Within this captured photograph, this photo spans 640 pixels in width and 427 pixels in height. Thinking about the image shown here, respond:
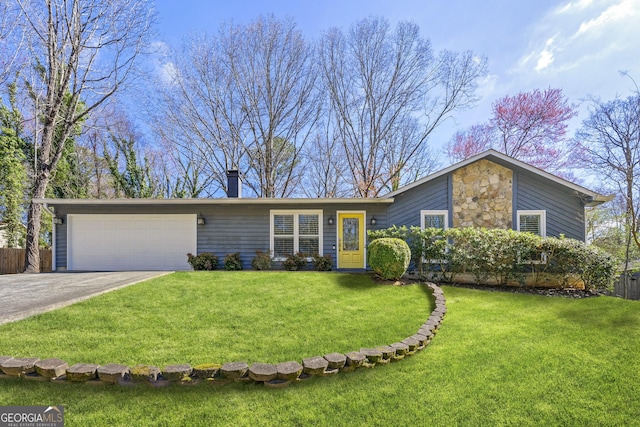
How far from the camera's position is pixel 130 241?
9.30m

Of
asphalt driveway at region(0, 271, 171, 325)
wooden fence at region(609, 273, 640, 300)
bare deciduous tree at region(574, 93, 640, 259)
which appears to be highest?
bare deciduous tree at region(574, 93, 640, 259)

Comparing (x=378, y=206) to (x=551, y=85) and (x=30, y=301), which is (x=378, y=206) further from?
(x=551, y=85)

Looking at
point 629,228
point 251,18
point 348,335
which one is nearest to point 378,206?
point 348,335

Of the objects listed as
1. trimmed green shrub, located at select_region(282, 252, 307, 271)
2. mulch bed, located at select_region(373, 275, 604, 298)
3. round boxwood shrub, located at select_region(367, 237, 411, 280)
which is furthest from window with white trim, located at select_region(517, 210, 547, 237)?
trimmed green shrub, located at select_region(282, 252, 307, 271)

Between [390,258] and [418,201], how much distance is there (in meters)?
3.03

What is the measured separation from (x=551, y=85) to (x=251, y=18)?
51.1 ft

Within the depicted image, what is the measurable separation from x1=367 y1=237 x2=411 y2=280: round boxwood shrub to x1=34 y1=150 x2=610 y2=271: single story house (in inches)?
87.9

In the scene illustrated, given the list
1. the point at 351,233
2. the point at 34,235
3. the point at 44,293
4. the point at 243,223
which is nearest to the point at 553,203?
the point at 351,233

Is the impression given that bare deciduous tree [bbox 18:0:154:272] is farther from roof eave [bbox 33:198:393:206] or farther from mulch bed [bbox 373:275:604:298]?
mulch bed [bbox 373:275:604:298]

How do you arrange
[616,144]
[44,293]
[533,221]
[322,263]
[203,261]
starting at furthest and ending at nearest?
[616,144] → [203,261] → [322,263] → [533,221] → [44,293]

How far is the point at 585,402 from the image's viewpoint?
2.44 m

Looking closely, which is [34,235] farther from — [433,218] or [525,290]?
[525,290]

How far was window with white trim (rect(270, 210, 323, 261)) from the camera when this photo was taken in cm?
912

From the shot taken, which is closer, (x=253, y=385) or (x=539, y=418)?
(x=539, y=418)
